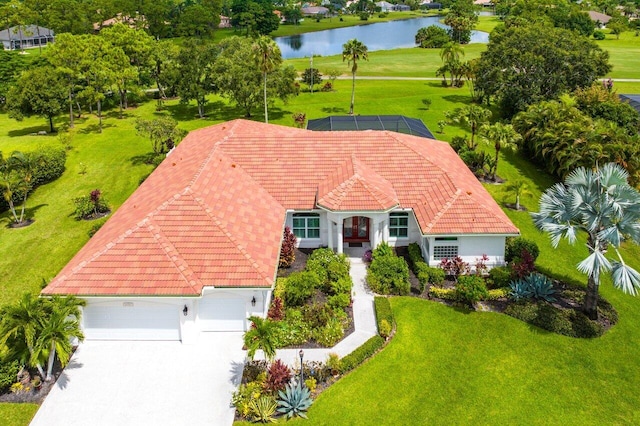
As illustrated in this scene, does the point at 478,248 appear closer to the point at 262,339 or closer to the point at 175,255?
the point at 262,339

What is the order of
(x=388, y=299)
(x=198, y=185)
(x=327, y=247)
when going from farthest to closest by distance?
(x=327, y=247), (x=198, y=185), (x=388, y=299)

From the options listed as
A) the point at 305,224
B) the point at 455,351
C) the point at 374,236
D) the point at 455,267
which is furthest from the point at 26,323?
the point at 455,267

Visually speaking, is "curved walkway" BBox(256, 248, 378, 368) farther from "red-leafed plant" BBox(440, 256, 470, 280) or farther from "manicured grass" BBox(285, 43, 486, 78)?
"manicured grass" BBox(285, 43, 486, 78)

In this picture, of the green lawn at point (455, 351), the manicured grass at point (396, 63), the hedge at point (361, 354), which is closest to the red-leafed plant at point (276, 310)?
the hedge at point (361, 354)

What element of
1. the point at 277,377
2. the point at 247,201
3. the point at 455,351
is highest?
the point at 247,201

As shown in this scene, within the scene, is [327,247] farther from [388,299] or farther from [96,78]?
[96,78]

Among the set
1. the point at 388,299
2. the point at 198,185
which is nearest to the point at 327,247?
the point at 388,299
